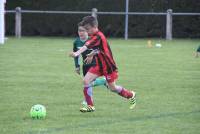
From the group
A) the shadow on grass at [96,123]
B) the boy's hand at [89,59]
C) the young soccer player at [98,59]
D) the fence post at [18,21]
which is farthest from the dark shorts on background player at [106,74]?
the fence post at [18,21]

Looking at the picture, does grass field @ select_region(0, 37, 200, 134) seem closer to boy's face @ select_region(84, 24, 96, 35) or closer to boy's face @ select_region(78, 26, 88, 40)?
A: boy's face @ select_region(78, 26, 88, 40)

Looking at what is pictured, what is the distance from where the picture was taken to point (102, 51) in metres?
9.86

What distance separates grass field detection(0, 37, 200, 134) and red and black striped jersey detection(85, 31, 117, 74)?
2.11ft

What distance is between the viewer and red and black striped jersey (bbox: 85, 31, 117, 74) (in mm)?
9750

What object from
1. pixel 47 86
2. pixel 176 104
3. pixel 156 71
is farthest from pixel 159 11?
pixel 176 104

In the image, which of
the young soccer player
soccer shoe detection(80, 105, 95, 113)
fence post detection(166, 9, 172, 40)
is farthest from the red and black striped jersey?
fence post detection(166, 9, 172, 40)

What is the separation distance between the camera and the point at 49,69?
16.8 metres

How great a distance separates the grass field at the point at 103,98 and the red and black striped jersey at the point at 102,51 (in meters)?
0.64

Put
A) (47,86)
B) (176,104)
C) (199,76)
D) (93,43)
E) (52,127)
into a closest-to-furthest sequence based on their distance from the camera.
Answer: (52,127)
(93,43)
(176,104)
(47,86)
(199,76)

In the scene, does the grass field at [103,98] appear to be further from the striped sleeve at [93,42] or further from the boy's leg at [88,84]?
the striped sleeve at [93,42]

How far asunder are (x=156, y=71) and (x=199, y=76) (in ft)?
5.15

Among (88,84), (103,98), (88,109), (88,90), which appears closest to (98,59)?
(88,84)

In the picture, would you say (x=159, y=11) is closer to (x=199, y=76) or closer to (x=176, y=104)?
(x=199, y=76)

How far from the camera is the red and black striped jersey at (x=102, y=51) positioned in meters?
9.75
